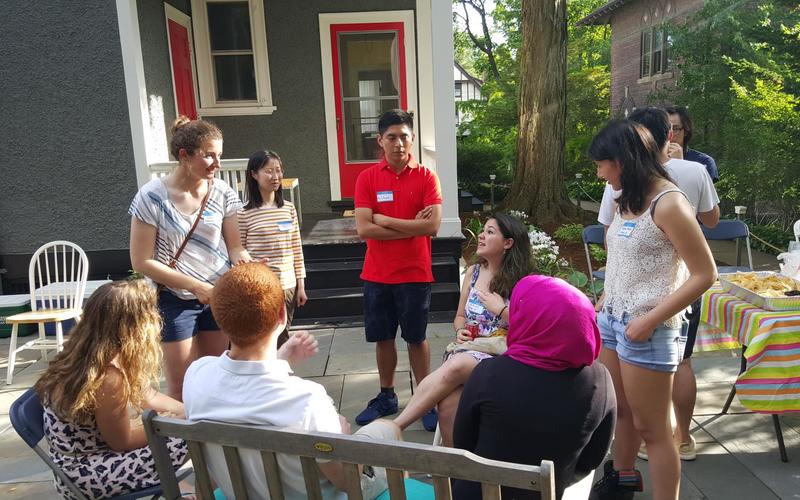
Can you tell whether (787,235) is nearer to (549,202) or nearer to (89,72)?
(549,202)

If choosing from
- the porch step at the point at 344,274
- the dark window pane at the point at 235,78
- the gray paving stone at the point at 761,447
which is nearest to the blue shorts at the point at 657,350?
the gray paving stone at the point at 761,447

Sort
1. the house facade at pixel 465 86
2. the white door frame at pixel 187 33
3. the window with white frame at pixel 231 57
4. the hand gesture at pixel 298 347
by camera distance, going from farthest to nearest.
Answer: the house facade at pixel 465 86
the window with white frame at pixel 231 57
the white door frame at pixel 187 33
the hand gesture at pixel 298 347

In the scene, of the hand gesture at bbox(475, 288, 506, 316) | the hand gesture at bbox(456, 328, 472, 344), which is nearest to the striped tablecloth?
the hand gesture at bbox(475, 288, 506, 316)

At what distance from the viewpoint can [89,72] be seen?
17.5ft

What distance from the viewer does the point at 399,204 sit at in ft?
9.92

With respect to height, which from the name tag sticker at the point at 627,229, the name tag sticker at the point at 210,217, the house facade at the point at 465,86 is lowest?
the name tag sticker at the point at 627,229

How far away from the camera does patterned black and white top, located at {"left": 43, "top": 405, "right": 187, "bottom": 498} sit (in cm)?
181

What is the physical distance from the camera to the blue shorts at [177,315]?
238 cm

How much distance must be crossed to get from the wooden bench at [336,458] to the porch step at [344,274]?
381cm

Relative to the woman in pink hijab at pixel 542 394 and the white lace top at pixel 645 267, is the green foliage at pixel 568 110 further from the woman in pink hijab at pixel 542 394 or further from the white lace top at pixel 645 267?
the woman in pink hijab at pixel 542 394

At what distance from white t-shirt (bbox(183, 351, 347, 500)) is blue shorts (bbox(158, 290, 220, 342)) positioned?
939mm

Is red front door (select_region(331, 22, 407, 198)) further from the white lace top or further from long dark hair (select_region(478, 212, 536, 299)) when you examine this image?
the white lace top

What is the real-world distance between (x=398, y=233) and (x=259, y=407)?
1.67m

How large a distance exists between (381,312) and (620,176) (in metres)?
1.60
